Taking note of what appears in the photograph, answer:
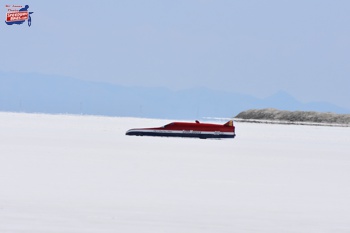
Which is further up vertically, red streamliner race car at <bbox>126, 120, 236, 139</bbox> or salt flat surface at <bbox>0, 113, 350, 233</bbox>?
red streamliner race car at <bbox>126, 120, 236, 139</bbox>

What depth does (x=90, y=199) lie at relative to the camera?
19.5 metres

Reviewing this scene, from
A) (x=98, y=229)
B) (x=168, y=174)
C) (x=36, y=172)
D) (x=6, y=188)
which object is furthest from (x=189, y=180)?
(x=98, y=229)

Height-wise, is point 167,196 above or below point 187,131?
below

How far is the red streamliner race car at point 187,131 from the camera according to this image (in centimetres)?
7262

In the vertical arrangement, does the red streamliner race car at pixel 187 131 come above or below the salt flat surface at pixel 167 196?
above

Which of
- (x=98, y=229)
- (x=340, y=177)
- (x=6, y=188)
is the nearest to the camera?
(x=98, y=229)

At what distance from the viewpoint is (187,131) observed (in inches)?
2899

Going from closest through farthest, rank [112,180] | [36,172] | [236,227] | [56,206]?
[236,227] → [56,206] → [112,180] → [36,172]

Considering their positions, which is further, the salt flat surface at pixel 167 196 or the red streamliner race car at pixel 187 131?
the red streamliner race car at pixel 187 131

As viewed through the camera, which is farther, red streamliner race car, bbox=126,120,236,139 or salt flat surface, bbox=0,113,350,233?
red streamliner race car, bbox=126,120,236,139

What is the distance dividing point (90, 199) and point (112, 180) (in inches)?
225

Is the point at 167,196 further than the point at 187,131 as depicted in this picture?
No

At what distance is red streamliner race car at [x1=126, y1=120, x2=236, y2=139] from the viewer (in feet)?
238

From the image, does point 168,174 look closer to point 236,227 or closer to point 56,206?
point 56,206
